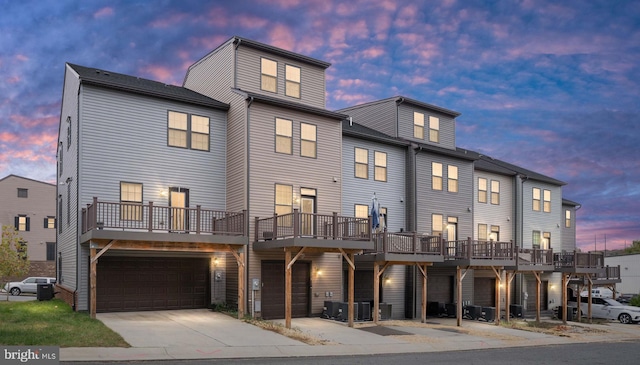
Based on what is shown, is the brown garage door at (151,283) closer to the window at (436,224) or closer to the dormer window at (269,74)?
the dormer window at (269,74)

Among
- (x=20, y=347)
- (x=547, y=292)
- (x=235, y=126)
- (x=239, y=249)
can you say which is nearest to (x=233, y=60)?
(x=235, y=126)

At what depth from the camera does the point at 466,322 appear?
97.1 feet

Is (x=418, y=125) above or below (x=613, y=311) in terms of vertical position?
above

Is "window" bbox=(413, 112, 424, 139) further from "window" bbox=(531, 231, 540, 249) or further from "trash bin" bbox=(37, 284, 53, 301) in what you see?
"trash bin" bbox=(37, 284, 53, 301)

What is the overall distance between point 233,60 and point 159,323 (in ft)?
38.4

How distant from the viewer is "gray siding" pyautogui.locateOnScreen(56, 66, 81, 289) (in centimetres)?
2361

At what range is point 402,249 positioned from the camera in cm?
2705

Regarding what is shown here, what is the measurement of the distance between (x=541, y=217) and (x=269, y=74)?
78.6 ft

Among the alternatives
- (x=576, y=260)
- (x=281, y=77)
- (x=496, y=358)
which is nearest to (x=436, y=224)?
(x=576, y=260)

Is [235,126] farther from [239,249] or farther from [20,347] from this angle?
[20,347]

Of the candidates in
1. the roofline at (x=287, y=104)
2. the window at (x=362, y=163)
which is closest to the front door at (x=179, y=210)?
the roofline at (x=287, y=104)

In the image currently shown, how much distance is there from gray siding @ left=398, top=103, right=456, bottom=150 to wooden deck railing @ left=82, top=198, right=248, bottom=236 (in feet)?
41.7

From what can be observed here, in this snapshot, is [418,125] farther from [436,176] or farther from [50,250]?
[50,250]

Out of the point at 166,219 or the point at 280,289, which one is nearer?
the point at 166,219
